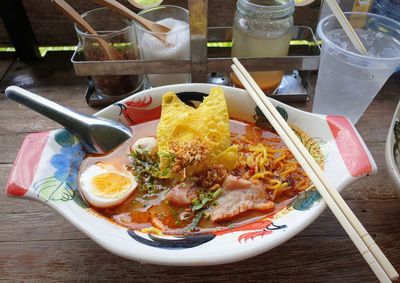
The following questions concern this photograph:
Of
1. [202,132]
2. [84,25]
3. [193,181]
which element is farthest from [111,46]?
[193,181]

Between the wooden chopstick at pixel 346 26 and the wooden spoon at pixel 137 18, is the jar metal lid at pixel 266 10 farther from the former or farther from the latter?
the wooden spoon at pixel 137 18

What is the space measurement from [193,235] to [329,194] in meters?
0.36

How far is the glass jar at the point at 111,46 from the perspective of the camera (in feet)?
4.00

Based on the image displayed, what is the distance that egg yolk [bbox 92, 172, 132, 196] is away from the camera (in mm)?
892

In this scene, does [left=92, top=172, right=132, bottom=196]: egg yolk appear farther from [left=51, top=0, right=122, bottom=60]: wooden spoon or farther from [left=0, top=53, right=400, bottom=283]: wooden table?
[left=51, top=0, right=122, bottom=60]: wooden spoon

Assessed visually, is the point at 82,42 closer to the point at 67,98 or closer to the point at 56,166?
the point at 67,98

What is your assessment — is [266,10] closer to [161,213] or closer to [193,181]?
[193,181]

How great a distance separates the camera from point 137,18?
1.19 m

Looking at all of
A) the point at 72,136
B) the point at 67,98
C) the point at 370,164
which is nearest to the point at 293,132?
the point at 370,164

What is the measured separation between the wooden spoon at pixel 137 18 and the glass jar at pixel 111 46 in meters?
0.08

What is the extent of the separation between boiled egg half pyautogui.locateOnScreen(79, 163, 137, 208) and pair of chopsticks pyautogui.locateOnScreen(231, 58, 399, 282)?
0.49m

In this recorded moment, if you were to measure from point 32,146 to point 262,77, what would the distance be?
91 cm

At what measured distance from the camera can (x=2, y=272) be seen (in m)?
0.81

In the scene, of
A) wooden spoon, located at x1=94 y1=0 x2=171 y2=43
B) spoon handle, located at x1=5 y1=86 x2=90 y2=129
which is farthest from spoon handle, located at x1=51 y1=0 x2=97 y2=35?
spoon handle, located at x1=5 y1=86 x2=90 y2=129
